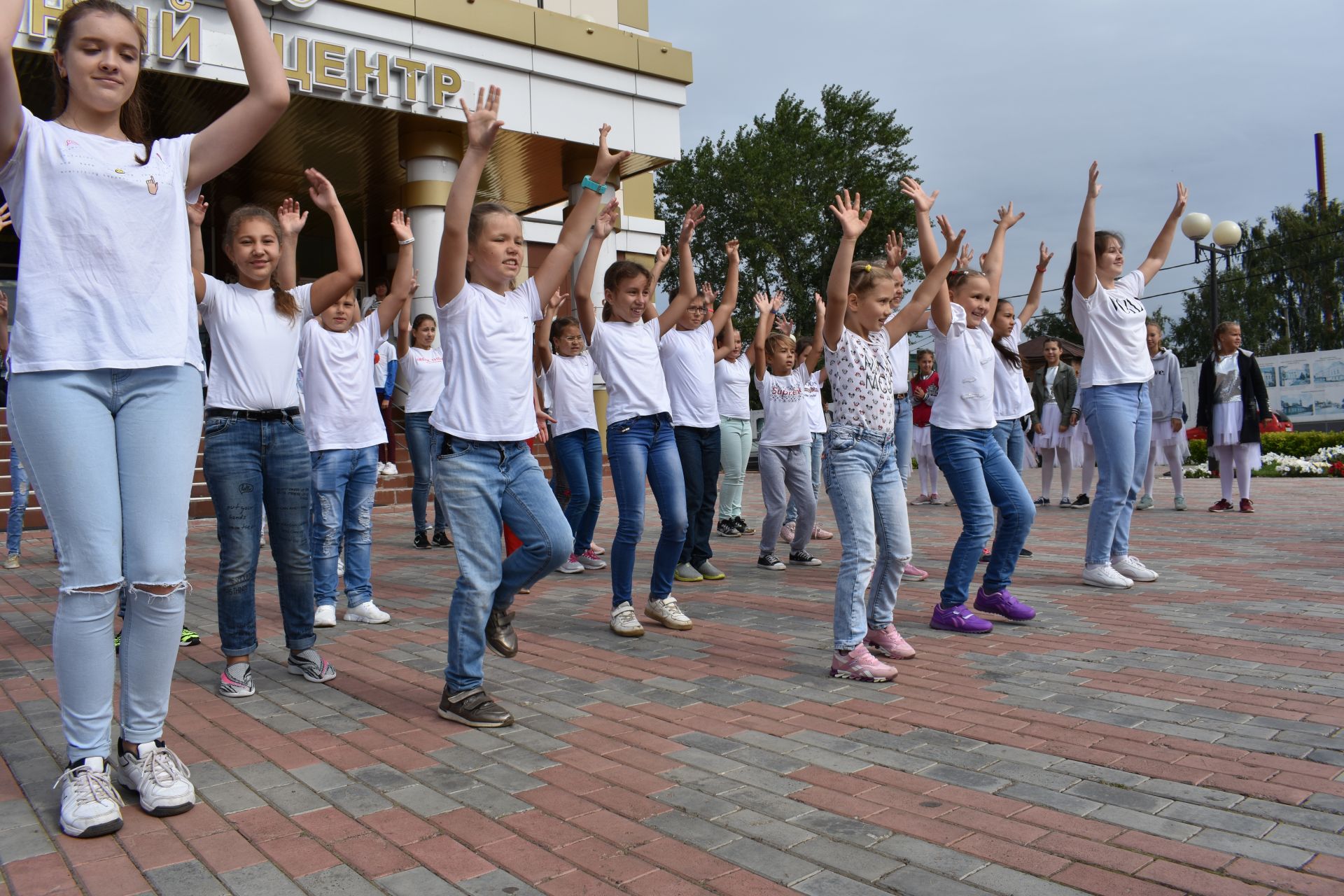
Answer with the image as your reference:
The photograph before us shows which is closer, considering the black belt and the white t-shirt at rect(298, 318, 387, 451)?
the black belt

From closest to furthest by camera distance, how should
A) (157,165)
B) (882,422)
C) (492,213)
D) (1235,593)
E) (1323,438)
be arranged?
(157,165) → (492,213) → (882,422) → (1235,593) → (1323,438)

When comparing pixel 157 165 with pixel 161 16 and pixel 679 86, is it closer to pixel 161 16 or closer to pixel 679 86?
pixel 161 16

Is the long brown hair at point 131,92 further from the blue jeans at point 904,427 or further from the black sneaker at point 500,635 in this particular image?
the blue jeans at point 904,427

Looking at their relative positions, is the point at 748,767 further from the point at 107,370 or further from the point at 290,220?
the point at 290,220

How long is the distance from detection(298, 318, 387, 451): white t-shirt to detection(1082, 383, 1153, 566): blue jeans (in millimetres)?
4659

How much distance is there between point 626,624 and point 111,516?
9.66ft

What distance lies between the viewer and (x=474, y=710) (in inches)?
147

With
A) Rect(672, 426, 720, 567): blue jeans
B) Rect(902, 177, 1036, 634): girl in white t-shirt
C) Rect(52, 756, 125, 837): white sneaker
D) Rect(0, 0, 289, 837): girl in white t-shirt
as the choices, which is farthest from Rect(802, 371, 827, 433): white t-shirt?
Rect(52, 756, 125, 837): white sneaker

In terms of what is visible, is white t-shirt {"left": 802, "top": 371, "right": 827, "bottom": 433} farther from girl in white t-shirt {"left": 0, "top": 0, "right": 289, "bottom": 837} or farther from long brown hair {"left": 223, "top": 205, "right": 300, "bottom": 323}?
girl in white t-shirt {"left": 0, "top": 0, "right": 289, "bottom": 837}

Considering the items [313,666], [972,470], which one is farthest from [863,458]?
[313,666]

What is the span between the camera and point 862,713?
3.86 m

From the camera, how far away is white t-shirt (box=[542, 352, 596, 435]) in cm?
769

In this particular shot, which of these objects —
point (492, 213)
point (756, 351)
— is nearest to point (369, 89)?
point (756, 351)

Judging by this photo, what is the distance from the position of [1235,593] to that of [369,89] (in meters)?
15.0
